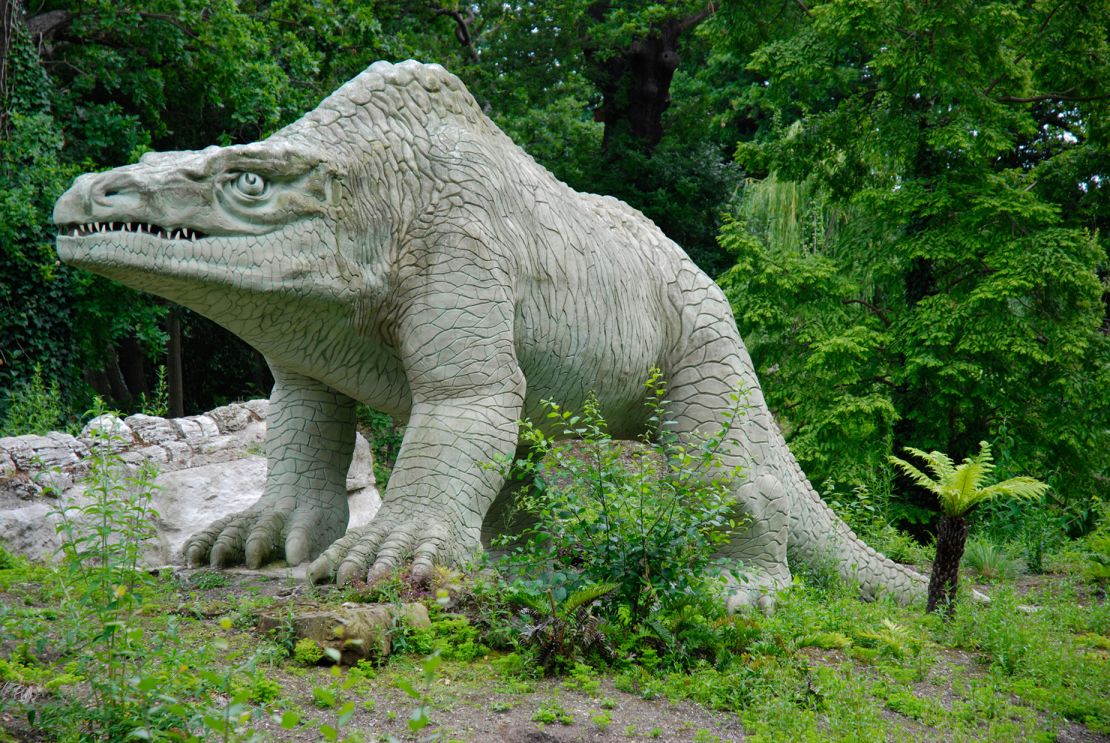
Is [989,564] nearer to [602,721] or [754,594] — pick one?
[754,594]

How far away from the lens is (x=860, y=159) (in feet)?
38.0

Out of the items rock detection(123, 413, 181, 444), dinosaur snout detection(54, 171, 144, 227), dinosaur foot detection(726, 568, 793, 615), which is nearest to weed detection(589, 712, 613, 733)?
dinosaur foot detection(726, 568, 793, 615)

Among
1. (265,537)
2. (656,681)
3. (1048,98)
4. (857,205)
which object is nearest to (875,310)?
(857,205)

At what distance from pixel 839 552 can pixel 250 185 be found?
4.20 m

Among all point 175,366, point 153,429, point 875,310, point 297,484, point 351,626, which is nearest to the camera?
point 351,626

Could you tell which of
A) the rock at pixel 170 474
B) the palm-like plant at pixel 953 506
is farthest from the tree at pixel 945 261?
the rock at pixel 170 474

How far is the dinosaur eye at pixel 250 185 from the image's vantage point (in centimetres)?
451

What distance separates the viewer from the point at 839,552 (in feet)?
21.2

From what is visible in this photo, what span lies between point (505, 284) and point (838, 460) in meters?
6.42

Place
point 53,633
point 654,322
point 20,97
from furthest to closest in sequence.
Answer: point 20,97
point 654,322
point 53,633

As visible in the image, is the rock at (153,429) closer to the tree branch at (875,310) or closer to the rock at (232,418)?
the rock at (232,418)

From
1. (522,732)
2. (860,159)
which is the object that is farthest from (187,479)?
(860,159)

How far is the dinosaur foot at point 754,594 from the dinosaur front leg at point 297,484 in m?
2.10

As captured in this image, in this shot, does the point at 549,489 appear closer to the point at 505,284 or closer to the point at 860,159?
the point at 505,284
